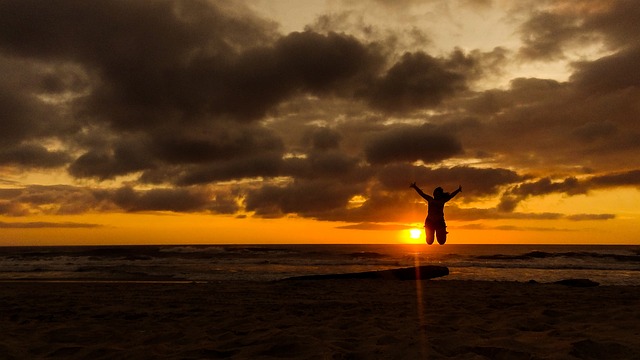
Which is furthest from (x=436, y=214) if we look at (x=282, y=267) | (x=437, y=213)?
(x=282, y=267)

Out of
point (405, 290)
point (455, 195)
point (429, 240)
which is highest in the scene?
point (455, 195)

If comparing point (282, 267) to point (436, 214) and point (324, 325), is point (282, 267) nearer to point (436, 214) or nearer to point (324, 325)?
point (324, 325)

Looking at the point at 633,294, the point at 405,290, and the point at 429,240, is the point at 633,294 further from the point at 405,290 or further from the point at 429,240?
the point at 429,240

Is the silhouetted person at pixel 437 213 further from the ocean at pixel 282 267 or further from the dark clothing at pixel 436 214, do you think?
the ocean at pixel 282 267

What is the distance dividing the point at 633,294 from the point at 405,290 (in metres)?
6.39

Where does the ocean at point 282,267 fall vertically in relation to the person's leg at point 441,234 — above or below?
below

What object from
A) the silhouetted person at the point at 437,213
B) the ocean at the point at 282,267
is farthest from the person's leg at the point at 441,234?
the ocean at the point at 282,267

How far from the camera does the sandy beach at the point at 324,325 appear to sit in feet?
18.8

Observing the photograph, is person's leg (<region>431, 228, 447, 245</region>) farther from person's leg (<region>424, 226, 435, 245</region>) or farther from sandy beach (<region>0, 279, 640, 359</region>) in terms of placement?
sandy beach (<region>0, 279, 640, 359</region>)

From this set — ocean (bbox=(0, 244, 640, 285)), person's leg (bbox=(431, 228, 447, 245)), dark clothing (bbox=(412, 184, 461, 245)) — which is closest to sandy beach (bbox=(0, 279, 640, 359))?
person's leg (bbox=(431, 228, 447, 245))

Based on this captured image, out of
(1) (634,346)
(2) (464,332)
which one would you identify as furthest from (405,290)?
(1) (634,346)

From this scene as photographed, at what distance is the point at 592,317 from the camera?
26.5 ft

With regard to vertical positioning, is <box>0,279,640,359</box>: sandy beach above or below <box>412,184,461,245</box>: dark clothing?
below

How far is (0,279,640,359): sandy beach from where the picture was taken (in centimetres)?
573
